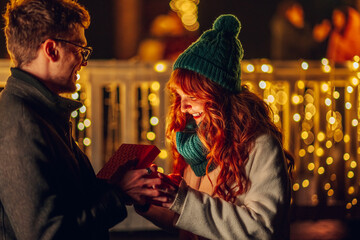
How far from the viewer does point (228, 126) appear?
224cm

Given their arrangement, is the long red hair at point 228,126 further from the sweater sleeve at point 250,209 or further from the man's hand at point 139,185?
the man's hand at point 139,185

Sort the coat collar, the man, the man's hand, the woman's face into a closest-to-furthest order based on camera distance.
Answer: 1. the man
2. the coat collar
3. the man's hand
4. the woman's face

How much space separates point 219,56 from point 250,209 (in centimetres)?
75

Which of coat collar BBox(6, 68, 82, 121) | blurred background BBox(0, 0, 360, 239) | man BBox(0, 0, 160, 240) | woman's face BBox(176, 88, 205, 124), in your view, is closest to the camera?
man BBox(0, 0, 160, 240)

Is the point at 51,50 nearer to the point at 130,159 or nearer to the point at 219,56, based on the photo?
the point at 130,159

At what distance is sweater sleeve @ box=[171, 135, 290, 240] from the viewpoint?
202 cm

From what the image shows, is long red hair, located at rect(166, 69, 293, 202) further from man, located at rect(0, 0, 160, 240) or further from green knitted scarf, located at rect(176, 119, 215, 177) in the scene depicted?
man, located at rect(0, 0, 160, 240)

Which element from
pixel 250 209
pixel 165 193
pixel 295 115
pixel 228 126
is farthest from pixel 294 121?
pixel 165 193

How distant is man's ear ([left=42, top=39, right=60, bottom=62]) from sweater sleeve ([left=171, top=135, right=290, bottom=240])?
828 mm

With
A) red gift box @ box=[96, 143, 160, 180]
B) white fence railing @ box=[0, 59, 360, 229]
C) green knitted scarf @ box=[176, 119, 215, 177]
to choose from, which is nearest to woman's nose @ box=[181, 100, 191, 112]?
green knitted scarf @ box=[176, 119, 215, 177]

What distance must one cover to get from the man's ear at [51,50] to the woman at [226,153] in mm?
607

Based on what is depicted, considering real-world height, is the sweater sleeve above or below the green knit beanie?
below

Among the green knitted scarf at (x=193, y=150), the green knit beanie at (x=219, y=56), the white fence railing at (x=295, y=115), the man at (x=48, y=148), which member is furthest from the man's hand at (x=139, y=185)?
the white fence railing at (x=295, y=115)

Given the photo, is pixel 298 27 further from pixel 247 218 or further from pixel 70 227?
pixel 70 227
